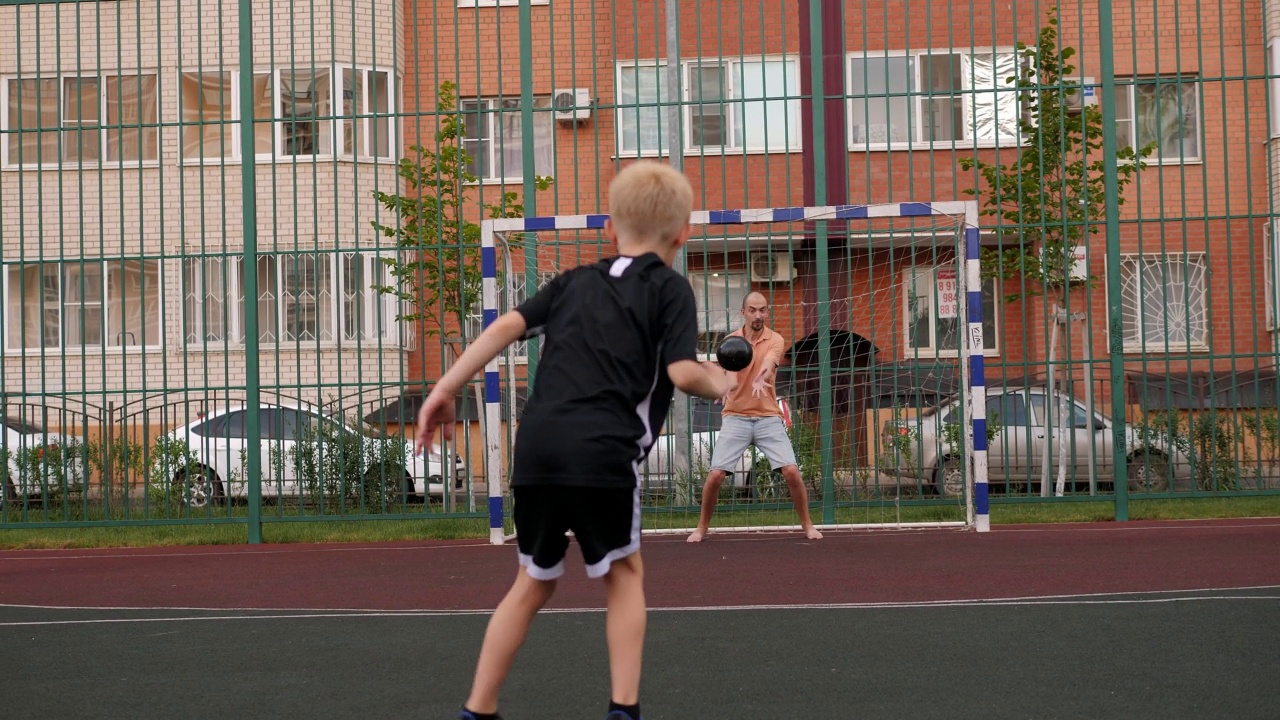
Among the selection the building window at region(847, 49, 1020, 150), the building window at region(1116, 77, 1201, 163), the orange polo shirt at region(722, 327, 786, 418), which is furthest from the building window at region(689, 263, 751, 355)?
the building window at region(1116, 77, 1201, 163)

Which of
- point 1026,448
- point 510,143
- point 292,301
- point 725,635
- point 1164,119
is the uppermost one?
point 1164,119

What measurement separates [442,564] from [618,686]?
21.2 feet

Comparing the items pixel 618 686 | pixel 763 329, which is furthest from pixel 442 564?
pixel 618 686

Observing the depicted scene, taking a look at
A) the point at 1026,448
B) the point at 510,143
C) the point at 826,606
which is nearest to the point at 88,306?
the point at 510,143

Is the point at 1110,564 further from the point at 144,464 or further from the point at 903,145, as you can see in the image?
the point at 903,145

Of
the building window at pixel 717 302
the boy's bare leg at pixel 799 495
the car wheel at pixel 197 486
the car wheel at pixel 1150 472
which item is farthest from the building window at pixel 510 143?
the boy's bare leg at pixel 799 495

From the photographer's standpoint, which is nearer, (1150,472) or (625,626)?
(625,626)

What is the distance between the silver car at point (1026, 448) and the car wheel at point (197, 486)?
18.5ft

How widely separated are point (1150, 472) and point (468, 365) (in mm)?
9907

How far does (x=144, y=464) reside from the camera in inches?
511

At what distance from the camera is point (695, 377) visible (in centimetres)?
407

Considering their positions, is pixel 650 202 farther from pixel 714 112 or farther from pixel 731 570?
pixel 714 112

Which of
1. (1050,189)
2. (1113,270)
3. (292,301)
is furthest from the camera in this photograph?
(292,301)

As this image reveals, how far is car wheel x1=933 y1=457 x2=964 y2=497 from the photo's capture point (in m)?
12.3
